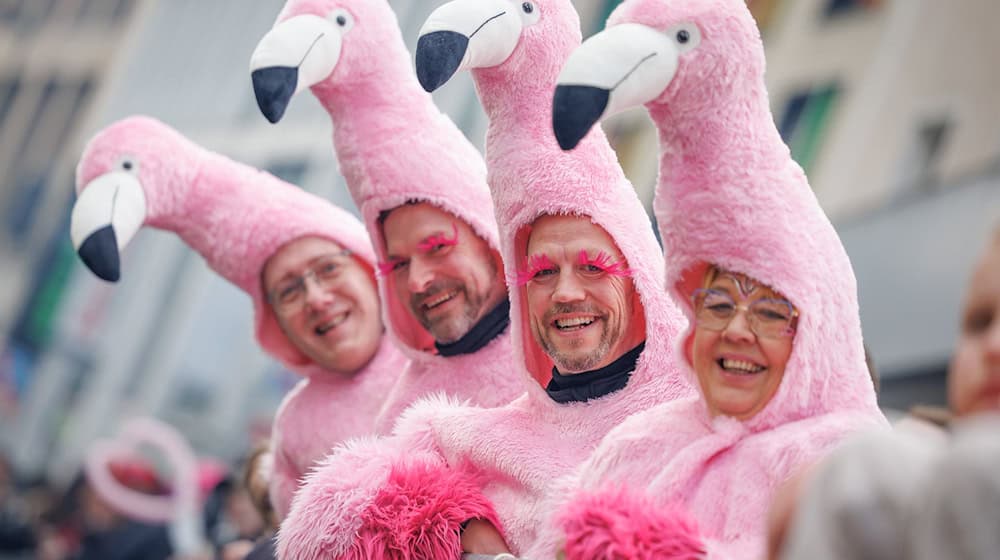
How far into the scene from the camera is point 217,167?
3254mm

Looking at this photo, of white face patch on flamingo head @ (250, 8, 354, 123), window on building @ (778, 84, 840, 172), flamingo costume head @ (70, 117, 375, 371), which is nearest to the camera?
white face patch on flamingo head @ (250, 8, 354, 123)

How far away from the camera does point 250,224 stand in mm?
3199

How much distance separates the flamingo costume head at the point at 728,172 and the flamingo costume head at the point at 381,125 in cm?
86

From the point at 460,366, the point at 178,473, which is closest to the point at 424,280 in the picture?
the point at 460,366

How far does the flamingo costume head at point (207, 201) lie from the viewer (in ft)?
10.3

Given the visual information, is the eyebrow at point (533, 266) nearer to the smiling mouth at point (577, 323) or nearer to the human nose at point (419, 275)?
the smiling mouth at point (577, 323)

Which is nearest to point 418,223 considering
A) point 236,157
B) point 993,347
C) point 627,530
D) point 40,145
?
point 627,530

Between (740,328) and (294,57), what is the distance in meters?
1.12

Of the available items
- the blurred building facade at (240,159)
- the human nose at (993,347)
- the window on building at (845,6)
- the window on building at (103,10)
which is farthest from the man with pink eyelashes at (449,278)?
the window on building at (103,10)

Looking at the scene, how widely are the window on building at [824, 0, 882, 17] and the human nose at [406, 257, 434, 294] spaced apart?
20.8 feet

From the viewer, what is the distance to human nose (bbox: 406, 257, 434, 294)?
2.84 meters

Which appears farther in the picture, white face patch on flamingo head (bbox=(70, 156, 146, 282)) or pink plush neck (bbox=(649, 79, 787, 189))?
white face patch on flamingo head (bbox=(70, 156, 146, 282))

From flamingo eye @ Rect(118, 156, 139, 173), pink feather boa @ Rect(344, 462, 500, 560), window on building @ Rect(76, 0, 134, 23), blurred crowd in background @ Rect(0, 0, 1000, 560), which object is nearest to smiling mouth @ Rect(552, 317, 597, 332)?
pink feather boa @ Rect(344, 462, 500, 560)

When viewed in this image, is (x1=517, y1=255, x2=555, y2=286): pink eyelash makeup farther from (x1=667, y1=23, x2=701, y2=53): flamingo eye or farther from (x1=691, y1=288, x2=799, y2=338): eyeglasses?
(x1=667, y1=23, x2=701, y2=53): flamingo eye
